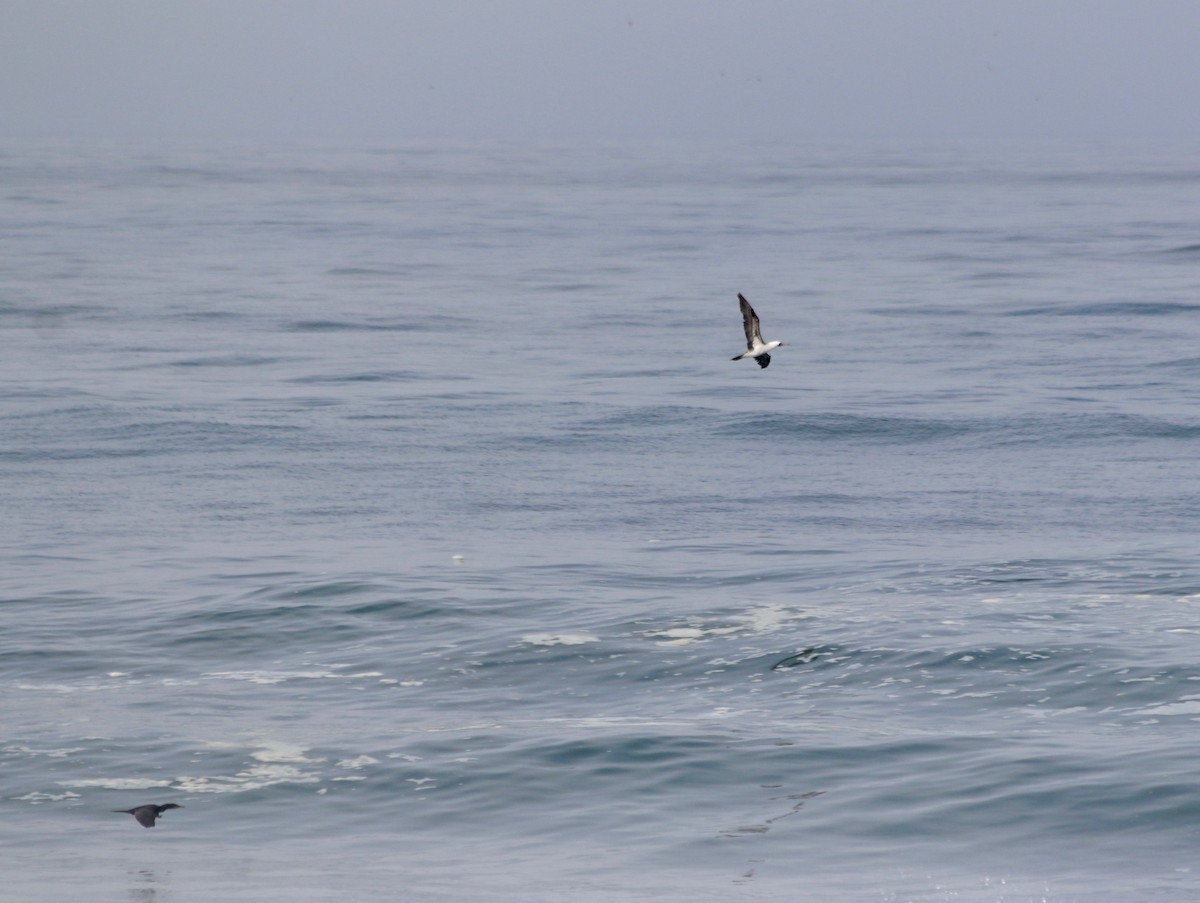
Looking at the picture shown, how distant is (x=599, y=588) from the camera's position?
2462 cm

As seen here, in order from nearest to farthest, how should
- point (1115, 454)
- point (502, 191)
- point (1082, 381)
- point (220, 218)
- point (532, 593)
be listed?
point (532, 593), point (1115, 454), point (1082, 381), point (220, 218), point (502, 191)

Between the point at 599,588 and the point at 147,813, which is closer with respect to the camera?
the point at 147,813

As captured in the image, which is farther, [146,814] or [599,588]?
[599,588]

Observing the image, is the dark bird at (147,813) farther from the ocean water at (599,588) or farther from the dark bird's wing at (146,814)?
the ocean water at (599,588)

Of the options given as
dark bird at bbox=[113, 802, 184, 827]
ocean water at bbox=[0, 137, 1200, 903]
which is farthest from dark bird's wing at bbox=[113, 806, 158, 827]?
ocean water at bbox=[0, 137, 1200, 903]

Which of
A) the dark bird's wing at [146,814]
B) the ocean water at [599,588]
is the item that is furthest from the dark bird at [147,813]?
the ocean water at [599,588]

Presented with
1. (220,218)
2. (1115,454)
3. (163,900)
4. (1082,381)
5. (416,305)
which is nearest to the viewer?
(163,900)

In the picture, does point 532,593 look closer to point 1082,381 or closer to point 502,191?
point 1082,381

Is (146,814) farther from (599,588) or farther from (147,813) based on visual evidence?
(599,588)

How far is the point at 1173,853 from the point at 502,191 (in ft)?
306

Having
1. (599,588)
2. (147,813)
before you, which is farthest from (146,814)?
(599,588)

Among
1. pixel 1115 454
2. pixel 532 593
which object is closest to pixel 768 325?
pixel 1115 454

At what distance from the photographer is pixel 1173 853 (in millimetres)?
14859

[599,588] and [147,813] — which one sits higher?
[147,813]
